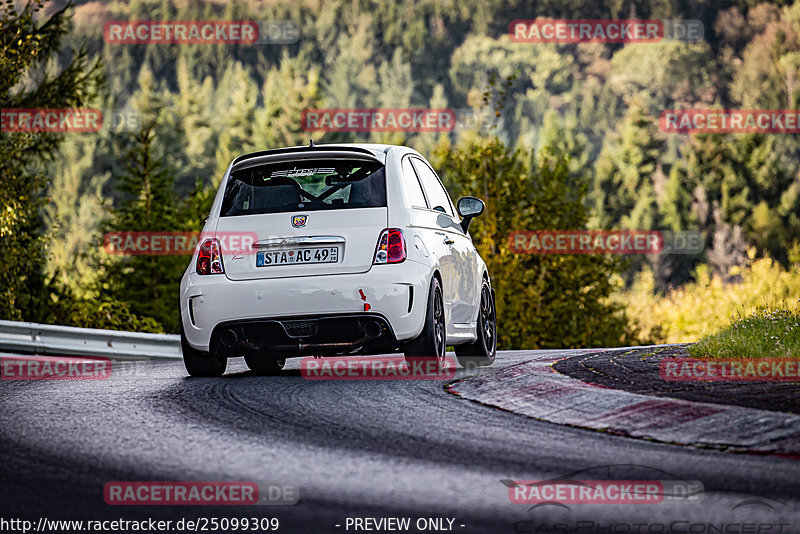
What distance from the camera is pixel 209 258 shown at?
8.92 meters

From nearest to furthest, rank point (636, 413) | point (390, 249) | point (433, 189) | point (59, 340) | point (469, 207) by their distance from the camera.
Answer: point (636, 413)
point (390, 249)
point (469, 207)
point (433, 189)
point (59, 340)

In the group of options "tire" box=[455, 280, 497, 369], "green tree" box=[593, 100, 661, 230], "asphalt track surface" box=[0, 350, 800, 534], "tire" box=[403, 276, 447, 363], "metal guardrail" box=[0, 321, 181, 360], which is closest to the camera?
"asphalt track surface" box=[0, 350, 800, 534]

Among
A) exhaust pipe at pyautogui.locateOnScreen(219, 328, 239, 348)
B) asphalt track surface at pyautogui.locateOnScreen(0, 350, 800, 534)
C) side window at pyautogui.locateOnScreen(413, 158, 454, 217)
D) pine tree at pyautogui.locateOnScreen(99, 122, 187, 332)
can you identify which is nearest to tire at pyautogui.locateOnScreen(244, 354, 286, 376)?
exhaust pipe at pyautogui.locateOnScreen(219, 328, 239, 348)

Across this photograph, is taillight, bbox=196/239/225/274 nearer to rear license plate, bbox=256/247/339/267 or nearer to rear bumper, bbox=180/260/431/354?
rear bumper, bbox=180/260/431/354

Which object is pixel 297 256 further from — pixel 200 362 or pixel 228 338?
pixel 200 362

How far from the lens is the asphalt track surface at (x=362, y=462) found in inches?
177

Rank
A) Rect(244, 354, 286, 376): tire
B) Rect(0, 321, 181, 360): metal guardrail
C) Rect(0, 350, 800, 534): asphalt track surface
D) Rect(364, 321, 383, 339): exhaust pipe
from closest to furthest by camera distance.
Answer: Rect(0, 350, 800, 534): asphalt track surface, Rect(364, 321, 383, 339): exhaust pipe, Rect(244, 354, 286, 376): tire, Rect(0, 321, 181, 360): metal guardrail

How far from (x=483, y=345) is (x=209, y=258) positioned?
3167mm

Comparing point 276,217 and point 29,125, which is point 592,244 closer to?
point 29,125

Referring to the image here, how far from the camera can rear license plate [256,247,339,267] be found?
8641 mm

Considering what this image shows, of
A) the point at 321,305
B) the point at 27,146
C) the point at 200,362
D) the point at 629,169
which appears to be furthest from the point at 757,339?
the point at 629,169

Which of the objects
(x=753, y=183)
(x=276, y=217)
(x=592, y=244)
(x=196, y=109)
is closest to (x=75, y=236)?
(x=196, y=109)

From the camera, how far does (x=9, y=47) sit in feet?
71.9

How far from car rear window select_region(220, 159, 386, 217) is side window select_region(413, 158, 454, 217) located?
37.3 inches
